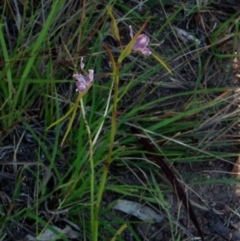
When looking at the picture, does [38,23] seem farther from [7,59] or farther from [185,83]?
[185,83]

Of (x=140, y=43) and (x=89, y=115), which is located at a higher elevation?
(x=140, y=43)

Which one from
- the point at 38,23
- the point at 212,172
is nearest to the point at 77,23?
the point at 38,23

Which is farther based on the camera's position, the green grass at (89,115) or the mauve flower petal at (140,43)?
the green grass at (89,115)

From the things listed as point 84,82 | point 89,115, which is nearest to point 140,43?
point 84,82

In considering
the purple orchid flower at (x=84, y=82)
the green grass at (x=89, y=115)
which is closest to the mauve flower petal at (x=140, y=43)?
the purple orchid flower at (x=84, y=82)

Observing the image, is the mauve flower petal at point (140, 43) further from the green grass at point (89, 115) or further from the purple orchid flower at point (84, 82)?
the green grass at point (89, 115)

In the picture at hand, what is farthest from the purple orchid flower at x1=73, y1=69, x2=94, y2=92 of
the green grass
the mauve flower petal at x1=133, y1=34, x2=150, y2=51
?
the green grass

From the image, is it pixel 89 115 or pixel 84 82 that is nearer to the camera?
pixel 84 82

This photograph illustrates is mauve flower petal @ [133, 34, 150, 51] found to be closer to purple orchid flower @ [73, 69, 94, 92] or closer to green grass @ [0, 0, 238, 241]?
purple orchid flower @ [73, 69, 94, 92]

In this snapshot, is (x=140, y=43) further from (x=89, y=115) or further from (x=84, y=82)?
(x=89, y=115)
